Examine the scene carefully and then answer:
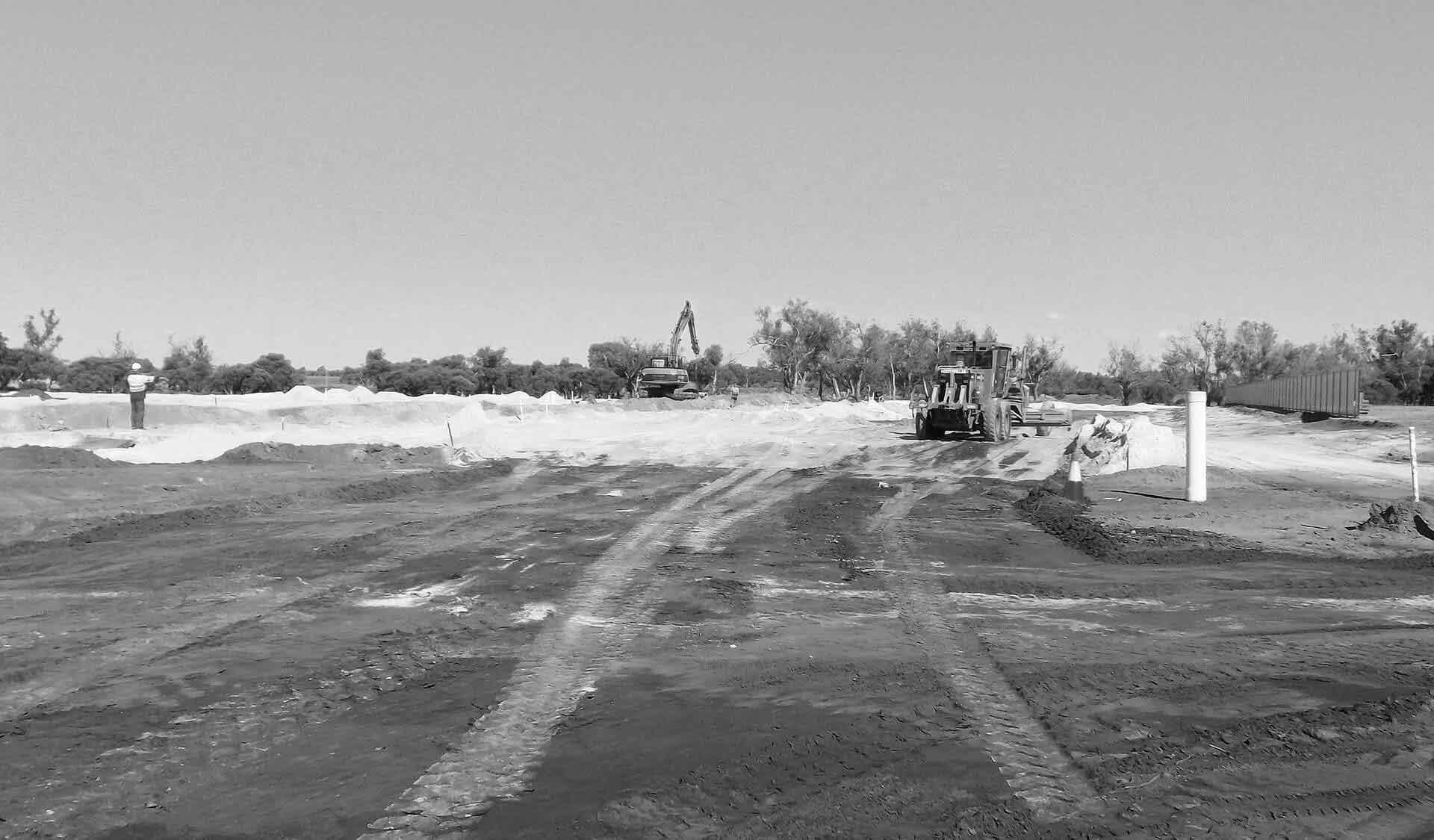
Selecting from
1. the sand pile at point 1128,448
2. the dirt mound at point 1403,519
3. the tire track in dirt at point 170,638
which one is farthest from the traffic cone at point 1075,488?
the tire track in dirt at point 170,638

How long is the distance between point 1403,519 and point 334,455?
2002 cm

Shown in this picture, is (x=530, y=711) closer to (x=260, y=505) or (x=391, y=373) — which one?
(x=260, y=505)

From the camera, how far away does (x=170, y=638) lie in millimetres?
6754

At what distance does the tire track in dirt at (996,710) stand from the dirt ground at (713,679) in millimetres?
26

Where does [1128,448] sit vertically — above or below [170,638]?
above

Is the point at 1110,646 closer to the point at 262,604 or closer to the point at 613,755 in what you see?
the point at 613,755

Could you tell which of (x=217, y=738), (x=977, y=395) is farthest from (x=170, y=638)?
(x=977, y=395)

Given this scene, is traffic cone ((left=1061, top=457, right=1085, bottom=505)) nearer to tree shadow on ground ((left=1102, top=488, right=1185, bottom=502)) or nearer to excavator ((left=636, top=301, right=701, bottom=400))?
tree shadow on ground ((left=1102, top=488, right=1185, bottom=502))

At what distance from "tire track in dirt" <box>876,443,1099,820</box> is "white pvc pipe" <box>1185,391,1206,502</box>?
627 cm

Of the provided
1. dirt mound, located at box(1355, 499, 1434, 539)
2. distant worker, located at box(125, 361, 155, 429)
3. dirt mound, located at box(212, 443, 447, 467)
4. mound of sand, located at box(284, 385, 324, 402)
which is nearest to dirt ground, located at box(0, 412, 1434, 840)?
dirt mound, located at box(1355, 499, 1434, 539)

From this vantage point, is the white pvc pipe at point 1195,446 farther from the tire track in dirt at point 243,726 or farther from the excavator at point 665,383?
the excavator at point 665,383

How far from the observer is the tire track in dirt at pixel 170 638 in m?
5.49

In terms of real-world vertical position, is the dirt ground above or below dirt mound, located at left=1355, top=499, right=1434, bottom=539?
below

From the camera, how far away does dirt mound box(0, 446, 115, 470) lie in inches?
776
